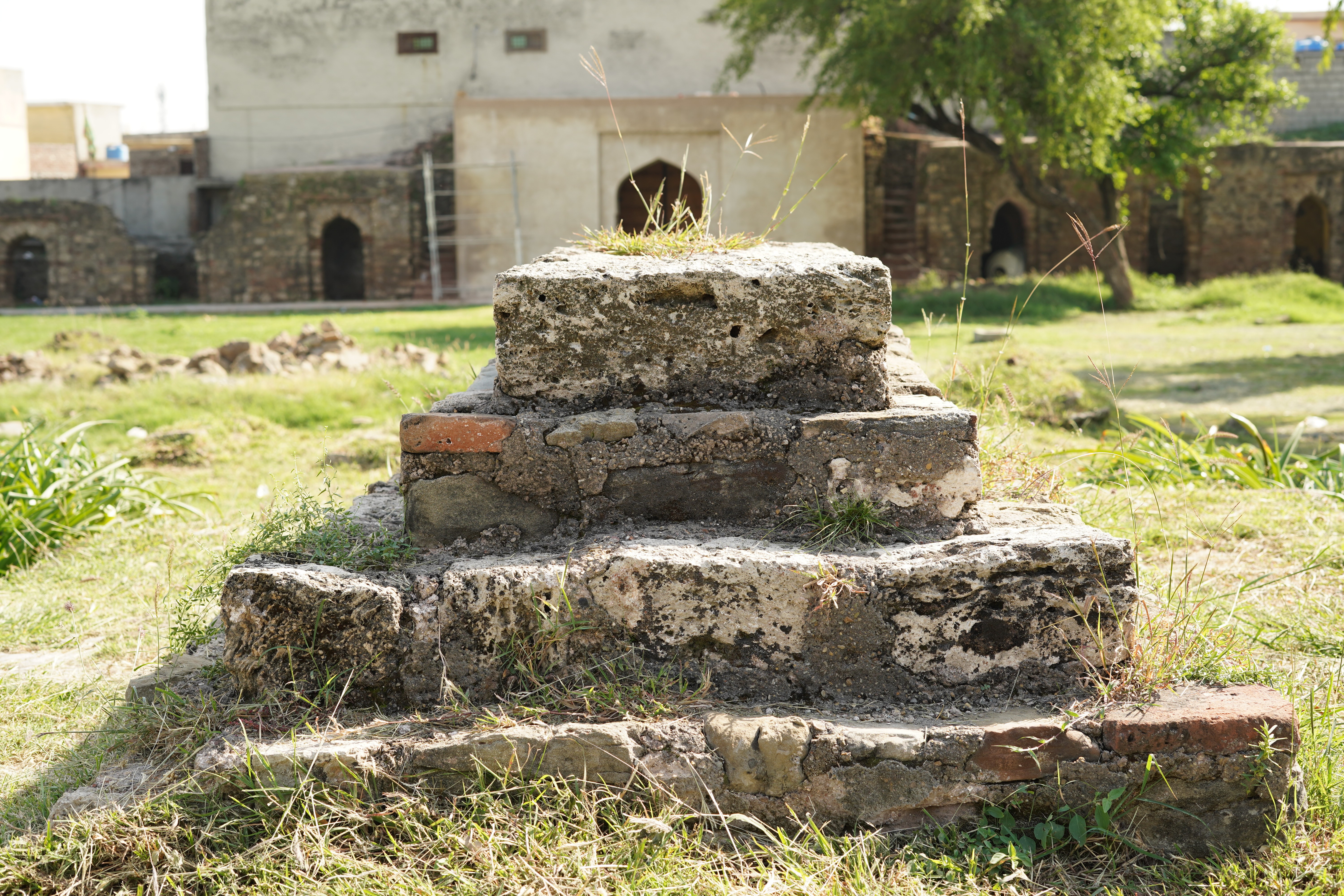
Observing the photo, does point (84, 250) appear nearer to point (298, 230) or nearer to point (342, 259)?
point (298, 230)

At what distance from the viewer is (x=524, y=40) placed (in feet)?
70.4

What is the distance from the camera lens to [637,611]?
2129mm

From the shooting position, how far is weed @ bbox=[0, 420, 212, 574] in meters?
4.16

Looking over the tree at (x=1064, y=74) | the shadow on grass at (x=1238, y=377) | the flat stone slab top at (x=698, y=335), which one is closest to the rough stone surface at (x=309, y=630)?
the flat stone slab top at (x=698, y=335)

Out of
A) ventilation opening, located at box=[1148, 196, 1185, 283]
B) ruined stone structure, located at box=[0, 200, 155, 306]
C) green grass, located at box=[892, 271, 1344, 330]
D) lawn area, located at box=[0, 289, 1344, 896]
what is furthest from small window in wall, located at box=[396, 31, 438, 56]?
lawn area, located at box=[0, 289, 1344, 896]

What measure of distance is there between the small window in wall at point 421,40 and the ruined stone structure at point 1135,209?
29.7ft

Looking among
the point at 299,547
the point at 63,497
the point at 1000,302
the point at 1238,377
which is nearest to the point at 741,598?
the point at 299,547

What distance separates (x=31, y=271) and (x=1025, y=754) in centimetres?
2507

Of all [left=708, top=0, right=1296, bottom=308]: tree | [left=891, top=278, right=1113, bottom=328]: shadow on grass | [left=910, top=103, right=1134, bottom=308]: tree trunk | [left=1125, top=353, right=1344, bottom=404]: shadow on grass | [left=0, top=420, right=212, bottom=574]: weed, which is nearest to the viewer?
[left=0, top=420, right=212, bottom=574]: weed

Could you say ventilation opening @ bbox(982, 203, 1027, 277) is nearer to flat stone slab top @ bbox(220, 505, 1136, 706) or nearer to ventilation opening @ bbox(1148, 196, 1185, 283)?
ventilation opening @ bbox(1148, 196, 1185, 283)

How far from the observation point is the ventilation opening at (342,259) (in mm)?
22219

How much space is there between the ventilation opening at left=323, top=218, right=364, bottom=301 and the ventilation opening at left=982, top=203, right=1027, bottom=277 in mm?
12734

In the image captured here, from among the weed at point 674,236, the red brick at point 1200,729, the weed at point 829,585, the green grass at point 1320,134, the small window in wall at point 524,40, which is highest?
the small window in wall at point 524,40

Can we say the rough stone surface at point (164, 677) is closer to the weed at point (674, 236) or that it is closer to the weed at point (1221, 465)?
the weed at point (674, 236)
